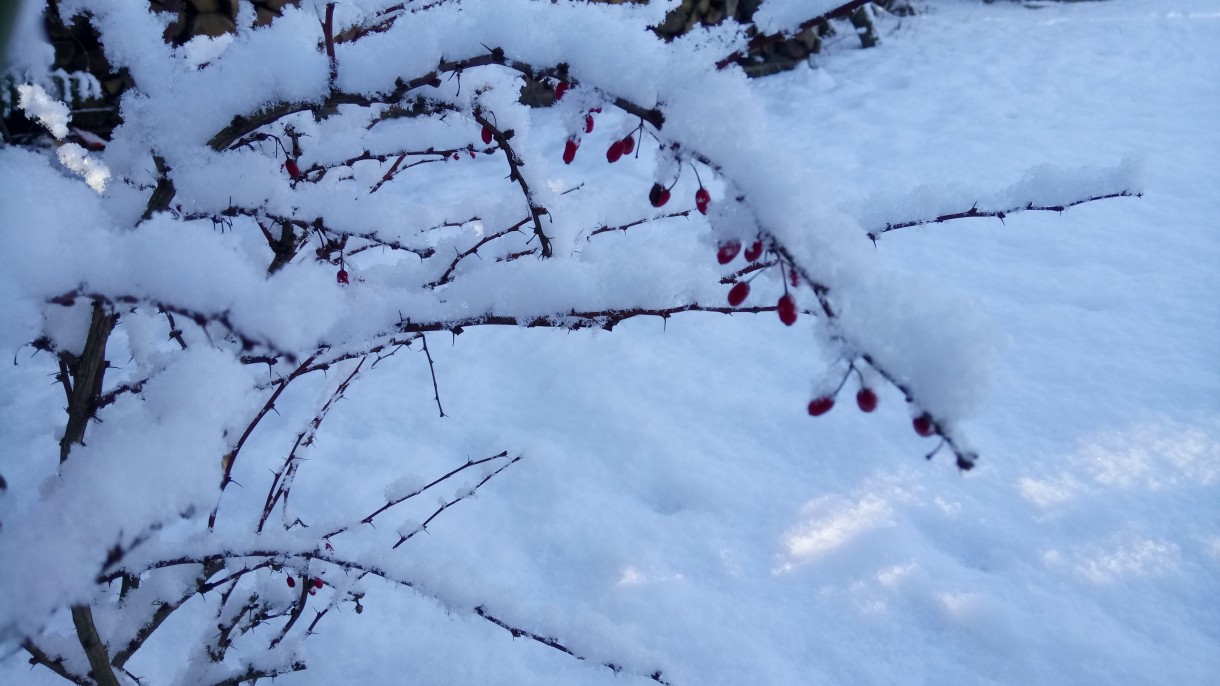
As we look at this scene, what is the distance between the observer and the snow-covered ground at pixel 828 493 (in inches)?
70.3

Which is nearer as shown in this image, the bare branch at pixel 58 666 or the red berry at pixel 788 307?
the red berry at pixel 788 307

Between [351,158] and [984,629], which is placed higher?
[351,158]

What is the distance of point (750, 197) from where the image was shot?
708mm


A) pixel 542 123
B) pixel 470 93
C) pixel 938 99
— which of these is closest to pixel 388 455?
pixel 470 93

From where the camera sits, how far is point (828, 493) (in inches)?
88.3

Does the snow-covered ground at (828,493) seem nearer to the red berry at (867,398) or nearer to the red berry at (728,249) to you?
the red berry at (728,249)

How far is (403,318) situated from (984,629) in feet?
5.35

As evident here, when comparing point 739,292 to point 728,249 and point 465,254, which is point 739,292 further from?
point 465,254

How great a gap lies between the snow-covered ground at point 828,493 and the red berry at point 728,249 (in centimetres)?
14

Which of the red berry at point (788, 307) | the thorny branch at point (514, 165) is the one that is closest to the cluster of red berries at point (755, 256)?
the red berry at point (788, 307)

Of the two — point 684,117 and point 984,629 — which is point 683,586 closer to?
point 984,629

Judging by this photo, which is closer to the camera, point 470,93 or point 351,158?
point 470,93

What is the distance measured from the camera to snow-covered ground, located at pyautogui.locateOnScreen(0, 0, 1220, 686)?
179 cm

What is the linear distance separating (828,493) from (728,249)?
1680 mm
